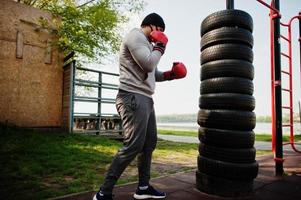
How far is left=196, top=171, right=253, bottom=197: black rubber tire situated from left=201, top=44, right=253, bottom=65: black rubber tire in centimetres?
135

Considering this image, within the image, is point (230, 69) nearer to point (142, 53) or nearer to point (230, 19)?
point (230, 19)

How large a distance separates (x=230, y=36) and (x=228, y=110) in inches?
32.6

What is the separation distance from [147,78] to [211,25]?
106 centimetres

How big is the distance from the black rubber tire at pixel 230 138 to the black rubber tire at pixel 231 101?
0.86ft

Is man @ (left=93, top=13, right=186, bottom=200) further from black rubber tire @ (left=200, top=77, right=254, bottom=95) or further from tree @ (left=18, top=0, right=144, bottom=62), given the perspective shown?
tree @ (left=18, top=0, right=144, bottom=62)

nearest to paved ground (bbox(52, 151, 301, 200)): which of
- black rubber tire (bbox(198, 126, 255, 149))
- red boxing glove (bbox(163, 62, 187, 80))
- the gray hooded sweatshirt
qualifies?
black rubber tire (bbox(198, 126, 255, 149))

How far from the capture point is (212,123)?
268 centimetres

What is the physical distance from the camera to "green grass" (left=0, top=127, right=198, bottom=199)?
9.22 feet

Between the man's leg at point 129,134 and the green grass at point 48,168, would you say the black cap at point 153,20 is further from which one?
the green grass at point 48,168

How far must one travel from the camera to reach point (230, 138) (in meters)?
2.56

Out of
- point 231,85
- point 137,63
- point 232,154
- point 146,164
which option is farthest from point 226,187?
point 137,63

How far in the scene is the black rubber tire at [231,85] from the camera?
262cm

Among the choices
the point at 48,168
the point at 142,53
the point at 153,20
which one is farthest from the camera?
the point at 48,168

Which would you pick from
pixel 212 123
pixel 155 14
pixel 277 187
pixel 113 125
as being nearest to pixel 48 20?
pixel 113 125
